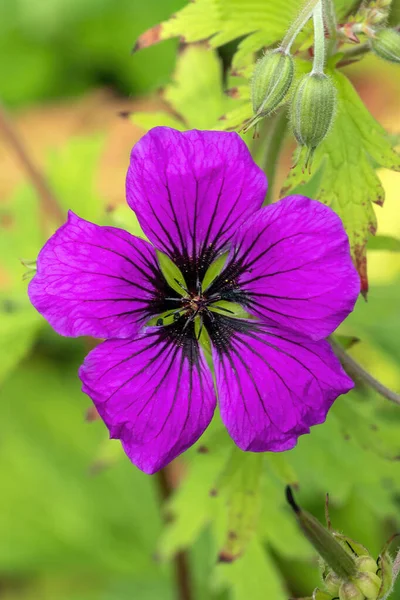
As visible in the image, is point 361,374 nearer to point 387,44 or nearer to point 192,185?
point 192,185

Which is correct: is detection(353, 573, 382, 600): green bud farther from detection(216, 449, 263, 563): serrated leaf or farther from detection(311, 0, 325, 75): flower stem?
detection(311, 0, 325, 75): flower stem

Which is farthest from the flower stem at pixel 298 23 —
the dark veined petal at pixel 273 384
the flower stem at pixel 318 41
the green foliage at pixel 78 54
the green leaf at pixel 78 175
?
the green foliage at pixel 78 54

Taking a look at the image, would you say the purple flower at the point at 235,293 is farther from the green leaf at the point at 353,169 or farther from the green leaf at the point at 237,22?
the green leaf at the point at 237,22

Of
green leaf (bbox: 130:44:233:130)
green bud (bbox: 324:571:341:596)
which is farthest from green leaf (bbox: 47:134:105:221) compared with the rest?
green bud (bbox: 324:571:341:596)

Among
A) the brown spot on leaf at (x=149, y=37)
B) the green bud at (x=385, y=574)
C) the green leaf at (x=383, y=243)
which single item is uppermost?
the brown spot on leaf at (x=149, y=37)

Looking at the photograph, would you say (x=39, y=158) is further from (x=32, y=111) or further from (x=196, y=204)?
(x=196, y=204)

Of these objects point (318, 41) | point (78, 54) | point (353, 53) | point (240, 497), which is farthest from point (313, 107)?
point (78, 54)

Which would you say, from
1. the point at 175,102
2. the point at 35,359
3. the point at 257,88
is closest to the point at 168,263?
the point at 257,88
